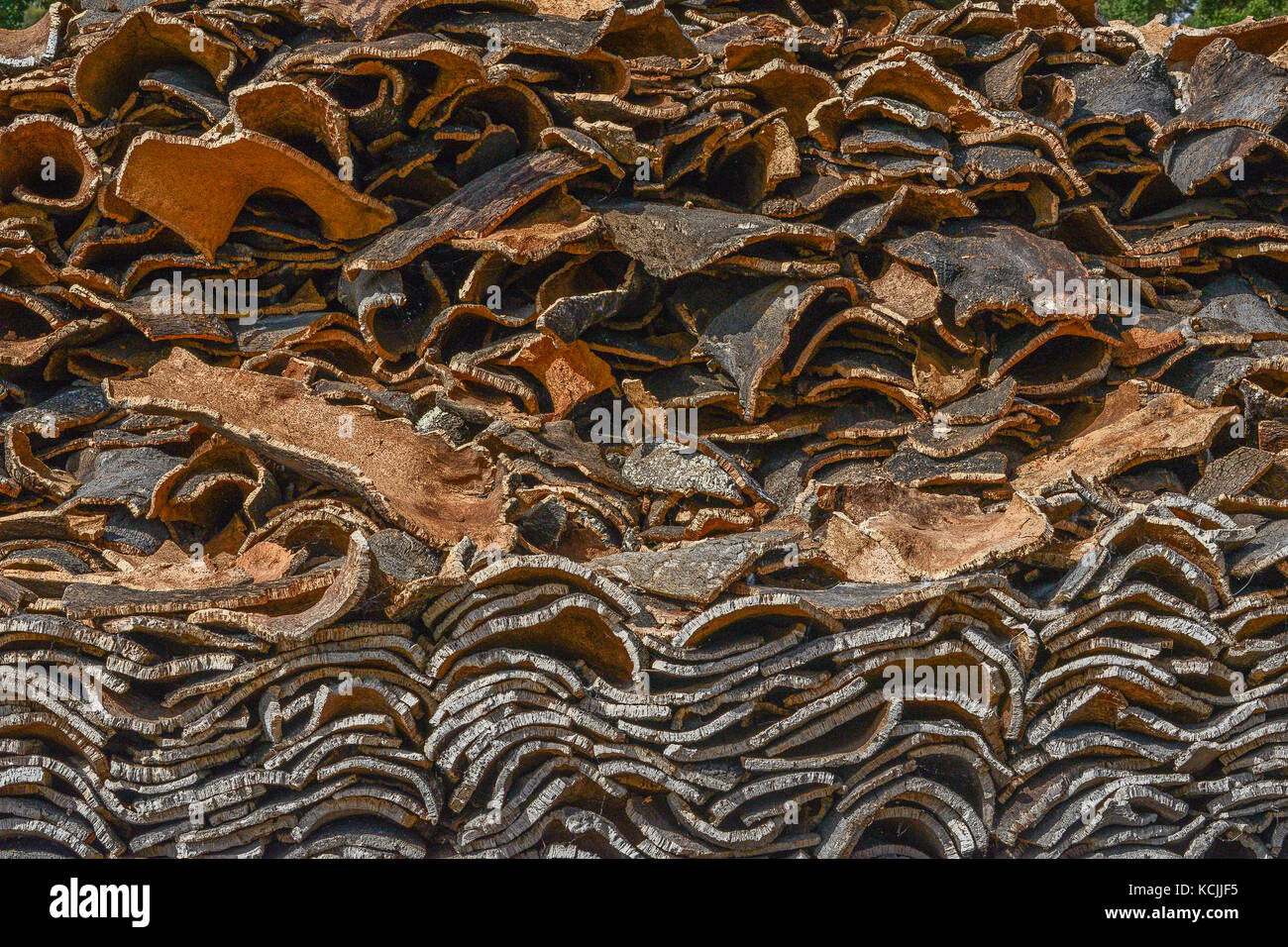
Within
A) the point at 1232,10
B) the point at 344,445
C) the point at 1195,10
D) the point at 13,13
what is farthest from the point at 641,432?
the point at 13,13

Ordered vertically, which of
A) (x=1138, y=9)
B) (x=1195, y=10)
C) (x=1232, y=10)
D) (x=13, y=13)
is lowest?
(x=1232, y=10)

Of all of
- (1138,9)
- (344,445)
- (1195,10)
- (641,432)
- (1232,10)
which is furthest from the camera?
(1138,9)

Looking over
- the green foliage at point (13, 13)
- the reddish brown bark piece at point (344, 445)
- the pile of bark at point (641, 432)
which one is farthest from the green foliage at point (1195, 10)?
the green foliage at point (13, 13)

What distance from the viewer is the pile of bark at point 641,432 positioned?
3.16 metres

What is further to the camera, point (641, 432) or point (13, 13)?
A: point (13, 13)

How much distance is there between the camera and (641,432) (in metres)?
4.48

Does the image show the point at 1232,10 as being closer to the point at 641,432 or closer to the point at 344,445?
the point at 641,432

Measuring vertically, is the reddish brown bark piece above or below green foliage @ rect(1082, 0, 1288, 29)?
below

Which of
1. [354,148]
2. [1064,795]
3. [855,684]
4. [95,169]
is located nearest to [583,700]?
[855,684]

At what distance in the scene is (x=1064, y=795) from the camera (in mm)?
3385

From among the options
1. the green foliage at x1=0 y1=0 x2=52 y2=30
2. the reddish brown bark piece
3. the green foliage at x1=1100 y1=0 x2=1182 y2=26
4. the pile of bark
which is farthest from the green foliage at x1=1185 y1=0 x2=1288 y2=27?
the green foliage at x1=0 y1=0 x2=52 y2=30

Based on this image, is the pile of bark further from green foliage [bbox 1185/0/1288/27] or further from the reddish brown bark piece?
green foliage [bbox 1185/0/1288/27]

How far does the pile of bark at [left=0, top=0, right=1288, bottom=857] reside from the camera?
316 cm

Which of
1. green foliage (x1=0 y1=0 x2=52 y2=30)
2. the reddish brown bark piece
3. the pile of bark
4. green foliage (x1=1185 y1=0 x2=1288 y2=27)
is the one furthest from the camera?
green foliage (x1=0 y1=0 x2=52 y2=30)
